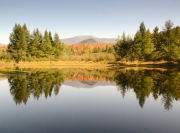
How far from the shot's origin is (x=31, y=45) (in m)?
78.7

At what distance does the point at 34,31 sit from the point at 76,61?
23.0 metres

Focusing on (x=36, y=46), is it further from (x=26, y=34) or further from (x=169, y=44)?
(x=169, y=44)

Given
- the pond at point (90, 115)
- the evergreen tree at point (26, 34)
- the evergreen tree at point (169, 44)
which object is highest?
the evergreen tree at point (26, 34)

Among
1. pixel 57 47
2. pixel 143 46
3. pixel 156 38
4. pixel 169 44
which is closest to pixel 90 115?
pixel 169 44

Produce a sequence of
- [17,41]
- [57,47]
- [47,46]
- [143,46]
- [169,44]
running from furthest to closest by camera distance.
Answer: [57,47] < [47,46] < [17,41] < [143,46] < [169,44]

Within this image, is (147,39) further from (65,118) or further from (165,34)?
(65,118)

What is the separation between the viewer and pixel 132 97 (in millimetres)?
17500

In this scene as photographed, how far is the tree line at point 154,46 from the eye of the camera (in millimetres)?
63812

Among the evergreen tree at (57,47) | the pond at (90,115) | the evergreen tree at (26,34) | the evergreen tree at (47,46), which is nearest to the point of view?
the pond at (90,115)

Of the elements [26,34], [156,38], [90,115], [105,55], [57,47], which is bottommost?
[90,115]

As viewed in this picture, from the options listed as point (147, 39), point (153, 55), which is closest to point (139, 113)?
point (153, 55)

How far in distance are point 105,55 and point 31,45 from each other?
31815 millimetres

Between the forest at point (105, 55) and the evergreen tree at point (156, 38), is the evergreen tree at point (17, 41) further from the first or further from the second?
the evergreen tree at point (156, 38)

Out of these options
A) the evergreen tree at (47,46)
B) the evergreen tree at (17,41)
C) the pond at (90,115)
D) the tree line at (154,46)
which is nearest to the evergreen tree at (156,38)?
the tree line at (154,46)
